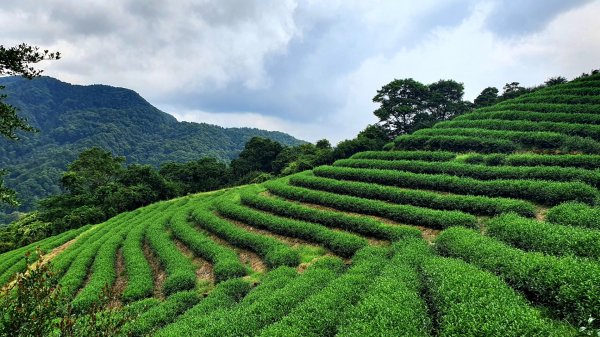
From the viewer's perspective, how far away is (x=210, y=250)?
950 inches

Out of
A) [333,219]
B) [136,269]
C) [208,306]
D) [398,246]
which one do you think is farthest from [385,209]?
[136,269]

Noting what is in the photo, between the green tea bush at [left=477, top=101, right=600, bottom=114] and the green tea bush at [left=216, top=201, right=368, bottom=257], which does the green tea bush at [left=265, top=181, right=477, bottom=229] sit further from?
the green tea bush at [left=477, top=101, right=600, bottom=114]

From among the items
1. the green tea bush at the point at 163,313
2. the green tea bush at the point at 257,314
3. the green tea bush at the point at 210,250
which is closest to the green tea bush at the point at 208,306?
the green tea bush at the point at 257,314

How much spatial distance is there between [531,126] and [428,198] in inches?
654

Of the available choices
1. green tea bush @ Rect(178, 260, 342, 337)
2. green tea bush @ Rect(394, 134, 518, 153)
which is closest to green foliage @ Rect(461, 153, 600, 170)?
green tea bush @ Rect(394, 134, 518, 153)

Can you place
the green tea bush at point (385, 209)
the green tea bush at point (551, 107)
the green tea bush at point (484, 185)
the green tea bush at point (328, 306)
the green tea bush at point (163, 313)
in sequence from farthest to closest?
1. the green tea bush at point (551, 107)
2. the green tea bush at point (385, 209)
3. the green tea bush at point (484, 185)
4. the green tea bush at point (163, 313)
5. the green tea bush at point (328, 306)

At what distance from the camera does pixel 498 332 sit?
27.0 ft

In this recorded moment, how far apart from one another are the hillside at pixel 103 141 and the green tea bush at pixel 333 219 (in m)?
105

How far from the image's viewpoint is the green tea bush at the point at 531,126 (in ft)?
94.0

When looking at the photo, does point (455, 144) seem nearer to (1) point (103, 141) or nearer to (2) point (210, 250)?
(2) point (210, 250)

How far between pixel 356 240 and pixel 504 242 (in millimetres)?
7914

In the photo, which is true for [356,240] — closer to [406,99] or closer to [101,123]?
[406,99]

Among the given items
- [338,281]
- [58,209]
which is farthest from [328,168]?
[58,209]

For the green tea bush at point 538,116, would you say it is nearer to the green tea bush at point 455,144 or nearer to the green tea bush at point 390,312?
the green tea bush at point 455,144
